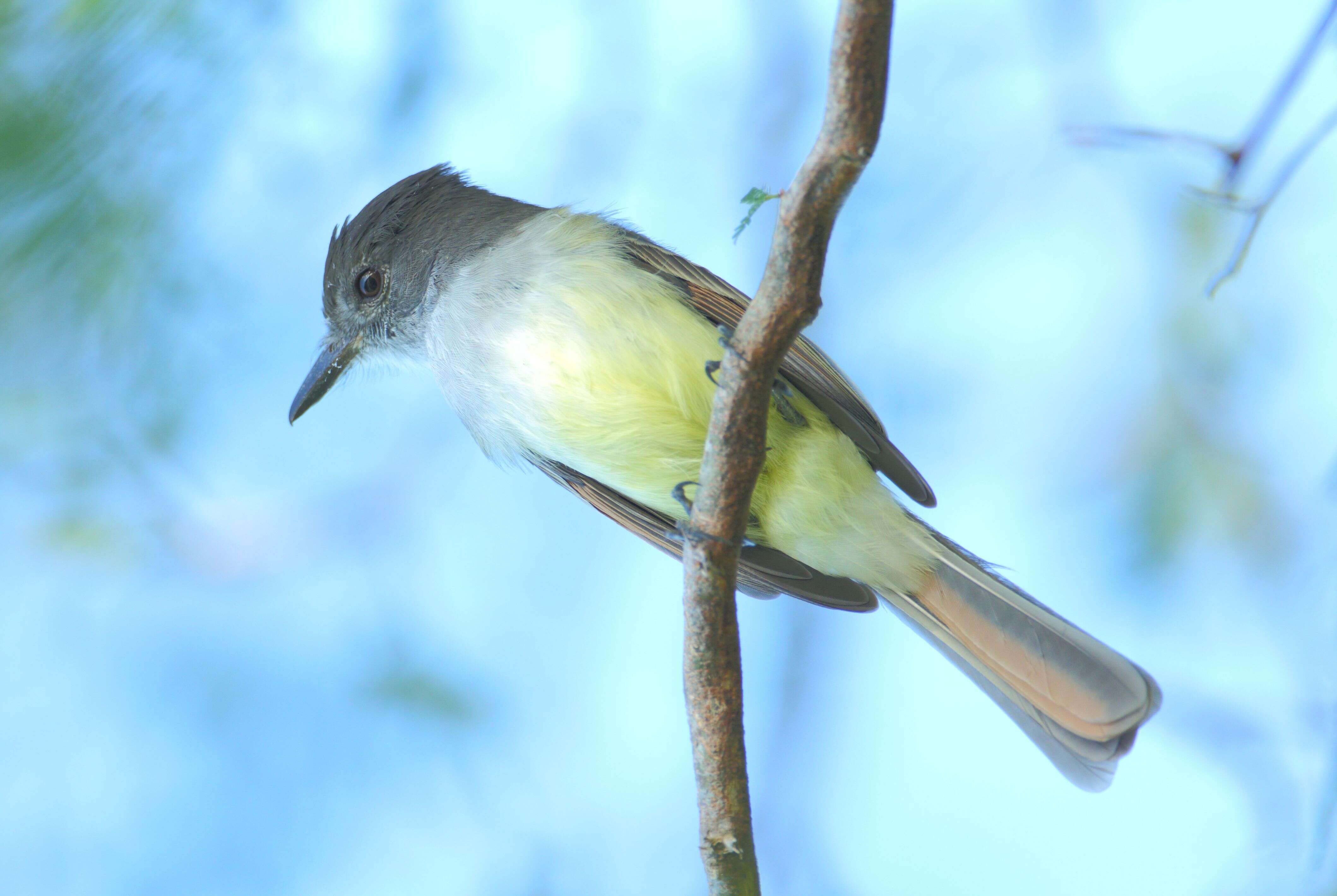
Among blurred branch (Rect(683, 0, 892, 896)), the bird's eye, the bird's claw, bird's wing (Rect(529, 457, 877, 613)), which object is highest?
the bird's eye

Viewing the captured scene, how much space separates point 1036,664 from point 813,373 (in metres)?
1.01

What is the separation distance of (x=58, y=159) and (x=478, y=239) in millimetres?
1131

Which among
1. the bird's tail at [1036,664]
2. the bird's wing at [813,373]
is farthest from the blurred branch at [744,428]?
the bird's tail at [1036,664]

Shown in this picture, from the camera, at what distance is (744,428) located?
6.46 ft

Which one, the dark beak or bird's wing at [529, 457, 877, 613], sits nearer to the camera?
bird's wing at [529, 457, 877, 613]

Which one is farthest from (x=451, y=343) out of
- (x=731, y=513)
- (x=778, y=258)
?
(x=778, y=258)

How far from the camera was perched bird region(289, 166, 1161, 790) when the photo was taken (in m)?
2.74

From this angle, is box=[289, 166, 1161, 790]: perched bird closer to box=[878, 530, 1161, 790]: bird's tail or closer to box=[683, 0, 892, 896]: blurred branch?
box=[878, 530, 1161, 790]: bird's tail

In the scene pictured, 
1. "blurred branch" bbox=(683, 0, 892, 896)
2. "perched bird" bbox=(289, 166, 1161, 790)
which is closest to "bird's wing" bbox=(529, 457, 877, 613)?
"perched bird" bbox=(289, 166, 1161, 790)

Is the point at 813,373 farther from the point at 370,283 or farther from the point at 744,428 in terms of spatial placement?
the point at 370,283

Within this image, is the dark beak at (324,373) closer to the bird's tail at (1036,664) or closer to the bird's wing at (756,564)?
the bird's wing at (756,564)

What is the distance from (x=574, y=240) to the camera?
9.98 feet

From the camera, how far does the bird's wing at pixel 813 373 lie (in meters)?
2.71

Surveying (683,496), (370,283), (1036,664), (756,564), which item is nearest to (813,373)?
(683,496)
